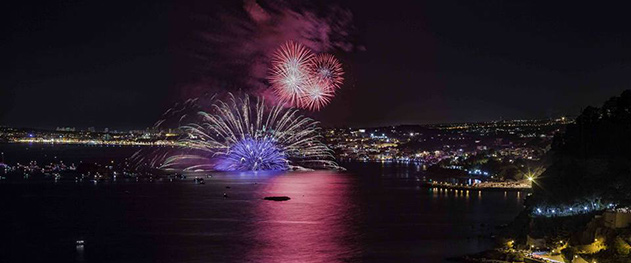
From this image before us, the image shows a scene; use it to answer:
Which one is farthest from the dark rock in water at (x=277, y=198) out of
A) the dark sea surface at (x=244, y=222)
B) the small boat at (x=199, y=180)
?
the small boat at (x=199, y=180)

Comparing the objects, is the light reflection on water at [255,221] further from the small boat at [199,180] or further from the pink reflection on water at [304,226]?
the small boat at [199,180]

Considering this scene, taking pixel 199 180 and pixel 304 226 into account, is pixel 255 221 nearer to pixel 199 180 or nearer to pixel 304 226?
pixel 304 226

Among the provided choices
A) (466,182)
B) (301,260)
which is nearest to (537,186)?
(301,260)

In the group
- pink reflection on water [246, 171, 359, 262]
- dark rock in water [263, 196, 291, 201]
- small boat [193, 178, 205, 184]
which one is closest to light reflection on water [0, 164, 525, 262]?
pink reflection on water [246, 171, 359, 262]

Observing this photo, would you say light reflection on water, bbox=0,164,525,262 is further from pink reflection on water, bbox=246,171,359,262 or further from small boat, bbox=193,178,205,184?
small boat, bbox=193,178,205,184

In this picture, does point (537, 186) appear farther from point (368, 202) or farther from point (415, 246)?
point (368, 202)

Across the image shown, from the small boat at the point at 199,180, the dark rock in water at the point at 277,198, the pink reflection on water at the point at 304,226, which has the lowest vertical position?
Result: the pink reflection on water at the point at 304,226
